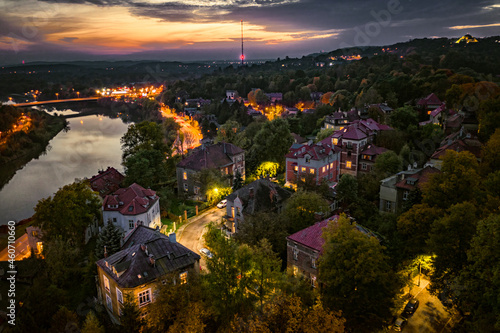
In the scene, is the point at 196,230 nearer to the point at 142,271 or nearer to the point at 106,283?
the point at 106,283

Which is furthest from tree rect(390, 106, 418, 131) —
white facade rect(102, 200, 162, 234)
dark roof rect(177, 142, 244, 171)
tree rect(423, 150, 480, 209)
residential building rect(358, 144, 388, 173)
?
white facade rect(102, 200, 162, 234)

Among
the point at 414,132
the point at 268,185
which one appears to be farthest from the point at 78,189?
the point at 414,132

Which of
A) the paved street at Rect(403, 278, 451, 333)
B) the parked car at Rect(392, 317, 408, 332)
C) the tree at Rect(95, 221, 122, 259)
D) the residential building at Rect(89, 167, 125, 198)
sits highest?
the residential building at Rect(89, 167, 125, 198)

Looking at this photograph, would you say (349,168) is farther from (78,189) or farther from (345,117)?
(78,189)

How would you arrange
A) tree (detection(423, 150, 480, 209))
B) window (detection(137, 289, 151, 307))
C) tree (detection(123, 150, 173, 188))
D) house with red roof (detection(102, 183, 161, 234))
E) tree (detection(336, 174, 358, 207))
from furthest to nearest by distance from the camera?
tree (detection(123, 150, 173, 188))
tree (detection(336, 174, 358, 207))
house with red roof (detection(102, 183, 161, 234))
tree (detection(423, 150, 480, 209))
window (detection(137, 289, 151, 307))

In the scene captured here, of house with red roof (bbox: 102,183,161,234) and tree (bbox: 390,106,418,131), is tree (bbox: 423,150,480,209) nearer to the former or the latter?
house with red roof (bbox: 102,183,161,234)

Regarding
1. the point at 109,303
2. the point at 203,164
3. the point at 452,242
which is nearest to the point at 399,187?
the point at 452,242

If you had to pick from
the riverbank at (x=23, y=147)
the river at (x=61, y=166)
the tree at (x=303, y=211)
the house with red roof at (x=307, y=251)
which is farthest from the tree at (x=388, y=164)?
the riverbank at (x=23, y=147)
